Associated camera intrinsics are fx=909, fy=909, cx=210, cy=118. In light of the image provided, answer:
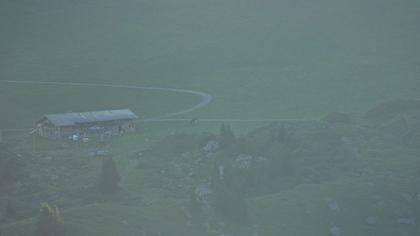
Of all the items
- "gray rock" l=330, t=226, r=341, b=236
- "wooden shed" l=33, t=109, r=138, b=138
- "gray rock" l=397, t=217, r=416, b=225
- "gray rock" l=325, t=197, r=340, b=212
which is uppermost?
"wooden shed" l=33, t=109, r=138, b=138

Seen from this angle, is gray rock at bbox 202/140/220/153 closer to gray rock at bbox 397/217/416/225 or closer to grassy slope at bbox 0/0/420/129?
gray rock at bbox 397/217/416/225

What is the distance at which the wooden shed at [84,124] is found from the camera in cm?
9738

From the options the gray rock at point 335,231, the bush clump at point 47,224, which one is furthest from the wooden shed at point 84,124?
the bush clump at point 47,224

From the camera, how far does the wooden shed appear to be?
319 feet

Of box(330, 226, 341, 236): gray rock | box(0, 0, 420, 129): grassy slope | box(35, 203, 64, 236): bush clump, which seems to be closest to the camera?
box(35, 203, 64, 236): bush clump

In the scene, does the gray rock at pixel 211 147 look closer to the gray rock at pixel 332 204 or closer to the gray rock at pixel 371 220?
the gray rock at pixel 332 204

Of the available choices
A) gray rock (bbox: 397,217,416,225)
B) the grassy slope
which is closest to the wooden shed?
the grassy slope

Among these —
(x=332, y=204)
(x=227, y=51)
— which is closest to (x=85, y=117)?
(x=332, y=204)

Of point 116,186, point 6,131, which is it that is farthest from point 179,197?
point 6,131

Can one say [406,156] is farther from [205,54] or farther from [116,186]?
[205,54]

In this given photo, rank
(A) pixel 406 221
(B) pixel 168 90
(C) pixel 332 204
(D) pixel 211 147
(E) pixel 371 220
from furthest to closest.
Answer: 1. (B) pixel 168 90
2. (D) pixel 211 147
3. (C) pixel 332 204
4. (E) pixel 371 220
5. (A) pixel 406 221

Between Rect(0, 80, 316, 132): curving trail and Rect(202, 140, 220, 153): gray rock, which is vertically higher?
Rect(202, 140, 220, 153): gray rock

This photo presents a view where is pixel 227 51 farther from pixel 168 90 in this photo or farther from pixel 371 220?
pixel 371 220

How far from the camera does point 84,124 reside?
3875 inches
